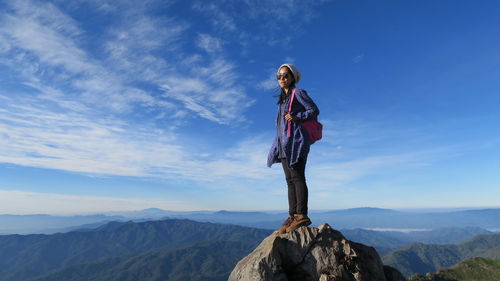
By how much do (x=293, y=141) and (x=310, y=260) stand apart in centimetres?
328

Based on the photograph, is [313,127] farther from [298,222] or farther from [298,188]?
[298,222]

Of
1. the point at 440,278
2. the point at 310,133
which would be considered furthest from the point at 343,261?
the point at 440,278

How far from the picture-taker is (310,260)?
27.6ft

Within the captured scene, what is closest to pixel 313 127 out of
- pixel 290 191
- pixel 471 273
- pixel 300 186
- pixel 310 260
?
pixel 300 186

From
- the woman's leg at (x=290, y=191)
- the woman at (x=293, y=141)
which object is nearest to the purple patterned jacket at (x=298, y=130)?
the woman at (x=293, y=141)

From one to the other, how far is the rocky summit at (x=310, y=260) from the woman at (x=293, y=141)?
49 centimetres

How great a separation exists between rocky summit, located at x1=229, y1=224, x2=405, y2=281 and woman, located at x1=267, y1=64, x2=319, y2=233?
19.3 inches

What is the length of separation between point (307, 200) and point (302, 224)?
0.79m

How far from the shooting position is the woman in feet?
28.1

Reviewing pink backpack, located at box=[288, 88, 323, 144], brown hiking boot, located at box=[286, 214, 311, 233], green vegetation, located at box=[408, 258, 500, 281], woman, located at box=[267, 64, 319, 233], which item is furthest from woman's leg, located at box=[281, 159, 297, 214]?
green vegetation, located at box=[408, 258, 500, 281]

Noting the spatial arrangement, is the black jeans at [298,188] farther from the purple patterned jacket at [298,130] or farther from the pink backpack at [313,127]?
the pink backpack at [313,127]

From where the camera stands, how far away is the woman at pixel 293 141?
856 centimetres

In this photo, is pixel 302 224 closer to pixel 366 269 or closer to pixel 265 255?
pixel 265 255

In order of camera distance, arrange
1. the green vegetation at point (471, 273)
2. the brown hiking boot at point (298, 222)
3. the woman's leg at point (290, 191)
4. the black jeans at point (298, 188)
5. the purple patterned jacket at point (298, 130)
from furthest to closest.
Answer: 1. the green vegetation at point (471, 273)
2. the woman's leg at point (290, 191)
3. the brown hiking boot at point (298, 222)
4. the black jeans at point (298, 188)
5. the purple patterned jacket at point (298, 130)
